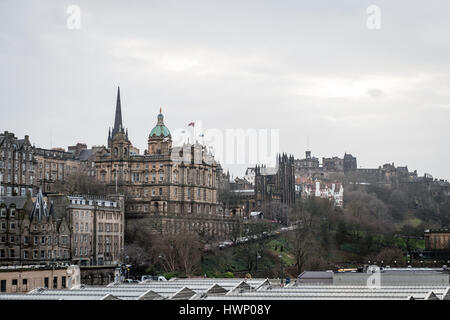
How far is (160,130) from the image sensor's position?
10438 cm

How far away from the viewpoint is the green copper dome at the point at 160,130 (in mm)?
104188

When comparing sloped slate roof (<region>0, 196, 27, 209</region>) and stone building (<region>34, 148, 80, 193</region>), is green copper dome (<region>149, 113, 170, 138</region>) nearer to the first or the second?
stone building (<region>34, 148, 80, 193</region>)

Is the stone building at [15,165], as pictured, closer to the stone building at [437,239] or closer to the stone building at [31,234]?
the stone building at [31,234]

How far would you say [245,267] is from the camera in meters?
90.2

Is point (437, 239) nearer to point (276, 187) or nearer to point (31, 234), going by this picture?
point (276, 187)

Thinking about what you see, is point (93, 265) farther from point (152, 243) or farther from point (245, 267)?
point (245, 267)

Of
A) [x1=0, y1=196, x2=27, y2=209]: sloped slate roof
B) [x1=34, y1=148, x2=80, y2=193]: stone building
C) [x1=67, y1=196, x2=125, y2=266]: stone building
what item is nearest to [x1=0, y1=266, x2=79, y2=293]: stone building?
[x1=67, y1=196, x2=125, y2=266]: stone building

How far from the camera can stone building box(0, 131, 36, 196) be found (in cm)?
8906

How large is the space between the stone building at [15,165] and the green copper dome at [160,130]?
15863 mm

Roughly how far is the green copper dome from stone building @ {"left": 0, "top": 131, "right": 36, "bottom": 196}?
15.9 metres

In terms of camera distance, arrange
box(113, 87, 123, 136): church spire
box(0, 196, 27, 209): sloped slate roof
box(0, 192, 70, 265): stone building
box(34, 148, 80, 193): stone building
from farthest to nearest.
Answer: box(113, 87, 123, 136): church spire, box(34, 148, 80, 193): stone building, box(0, 196, 27, 209): sloped slate roof, box(0, 192, 70, 265): stone building

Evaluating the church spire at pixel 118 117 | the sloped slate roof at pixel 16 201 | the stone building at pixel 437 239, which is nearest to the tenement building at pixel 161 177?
the church spire at pixel 118 117

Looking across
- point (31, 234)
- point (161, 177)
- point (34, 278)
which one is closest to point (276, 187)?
point (161, 177)
